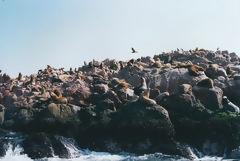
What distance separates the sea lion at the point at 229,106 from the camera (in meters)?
18.9

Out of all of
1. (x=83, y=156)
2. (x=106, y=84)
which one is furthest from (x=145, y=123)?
(x=106, y=84)

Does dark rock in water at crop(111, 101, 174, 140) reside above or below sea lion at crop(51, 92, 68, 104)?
below

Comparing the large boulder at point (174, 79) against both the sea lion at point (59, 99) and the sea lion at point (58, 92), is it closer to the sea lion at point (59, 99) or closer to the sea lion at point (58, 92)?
the sea lion at point (58, 92)

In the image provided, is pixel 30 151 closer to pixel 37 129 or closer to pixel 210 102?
pixel 37 129

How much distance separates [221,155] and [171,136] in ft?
7.42

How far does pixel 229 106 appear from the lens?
62.4 ft

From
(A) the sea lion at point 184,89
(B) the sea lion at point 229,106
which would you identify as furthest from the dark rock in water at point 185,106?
(B) the sea lion at point 229,106

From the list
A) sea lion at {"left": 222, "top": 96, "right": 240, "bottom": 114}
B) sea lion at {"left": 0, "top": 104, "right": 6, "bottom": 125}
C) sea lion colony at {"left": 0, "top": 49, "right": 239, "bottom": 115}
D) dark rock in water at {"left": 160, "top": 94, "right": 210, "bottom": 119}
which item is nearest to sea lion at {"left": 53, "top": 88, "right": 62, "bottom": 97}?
sea lion colony at {"left": 0, "top": 49, "right": 239, "bottom": 115}

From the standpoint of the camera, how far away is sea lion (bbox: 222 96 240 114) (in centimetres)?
1886

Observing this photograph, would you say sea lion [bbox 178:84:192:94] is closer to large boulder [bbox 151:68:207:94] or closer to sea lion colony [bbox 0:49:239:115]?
sea lion colony [bbox 0:49:239:115]

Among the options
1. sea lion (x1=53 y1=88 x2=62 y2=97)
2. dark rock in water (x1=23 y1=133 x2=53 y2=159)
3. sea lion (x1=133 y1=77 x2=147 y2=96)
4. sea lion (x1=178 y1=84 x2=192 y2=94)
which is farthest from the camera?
sea lion (x1=133 y1=77 x2=147 y2=96)

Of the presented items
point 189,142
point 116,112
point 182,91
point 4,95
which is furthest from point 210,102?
point 4,95

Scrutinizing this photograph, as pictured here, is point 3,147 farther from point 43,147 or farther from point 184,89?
point 184,89

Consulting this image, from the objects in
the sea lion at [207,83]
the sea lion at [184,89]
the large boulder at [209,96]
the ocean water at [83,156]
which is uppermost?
the sea lion at [207,83]
